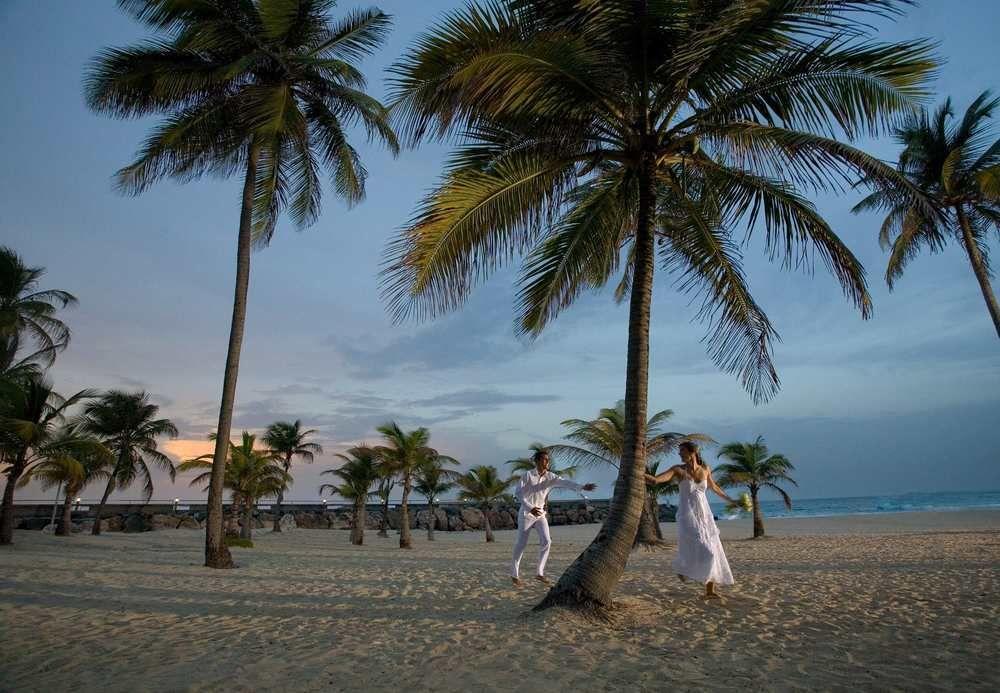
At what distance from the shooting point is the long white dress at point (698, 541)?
7059 mm

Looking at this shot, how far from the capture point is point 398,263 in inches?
275

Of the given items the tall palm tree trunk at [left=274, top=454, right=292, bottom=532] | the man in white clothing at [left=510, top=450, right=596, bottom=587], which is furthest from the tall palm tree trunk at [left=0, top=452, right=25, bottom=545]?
the man in white clothing at [left=510, top=450, right=596, bottom=587]

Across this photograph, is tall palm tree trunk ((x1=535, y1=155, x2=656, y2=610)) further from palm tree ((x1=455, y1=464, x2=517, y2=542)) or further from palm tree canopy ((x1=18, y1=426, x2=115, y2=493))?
palm tree ((x1=455, y1=464, x2=517, y2=542))

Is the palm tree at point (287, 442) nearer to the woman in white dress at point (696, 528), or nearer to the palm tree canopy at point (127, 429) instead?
the palm tree canopy at point (127, 429)

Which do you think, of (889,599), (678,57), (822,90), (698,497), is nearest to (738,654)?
(698,497)

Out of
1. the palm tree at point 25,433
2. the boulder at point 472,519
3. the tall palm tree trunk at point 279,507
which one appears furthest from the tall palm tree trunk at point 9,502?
the boulder at point 472,519

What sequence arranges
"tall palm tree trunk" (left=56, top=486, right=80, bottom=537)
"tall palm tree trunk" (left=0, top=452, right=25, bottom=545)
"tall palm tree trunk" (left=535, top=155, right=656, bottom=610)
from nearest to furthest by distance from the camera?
"tall palm tree trunk" (left=535, top=155, right=656, bottom=610), "tall palm tree trunk" (left=0, top=452, right=25, bottom=545), "tall palm tree trunk" (left=56, top=486, right=80, bottom=537)

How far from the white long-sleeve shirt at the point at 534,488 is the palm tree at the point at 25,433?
1678cm

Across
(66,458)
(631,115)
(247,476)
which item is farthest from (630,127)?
(247,476)

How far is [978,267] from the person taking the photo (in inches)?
623

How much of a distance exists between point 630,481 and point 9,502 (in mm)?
20710

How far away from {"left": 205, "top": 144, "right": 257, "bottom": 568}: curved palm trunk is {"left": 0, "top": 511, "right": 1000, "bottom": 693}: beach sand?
2451mm

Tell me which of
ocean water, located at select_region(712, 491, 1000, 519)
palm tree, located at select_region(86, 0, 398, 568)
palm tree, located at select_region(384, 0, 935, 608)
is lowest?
ocean water, located at select_region(712, 491, 1000, 519)

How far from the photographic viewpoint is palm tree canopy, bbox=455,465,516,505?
31906mm
